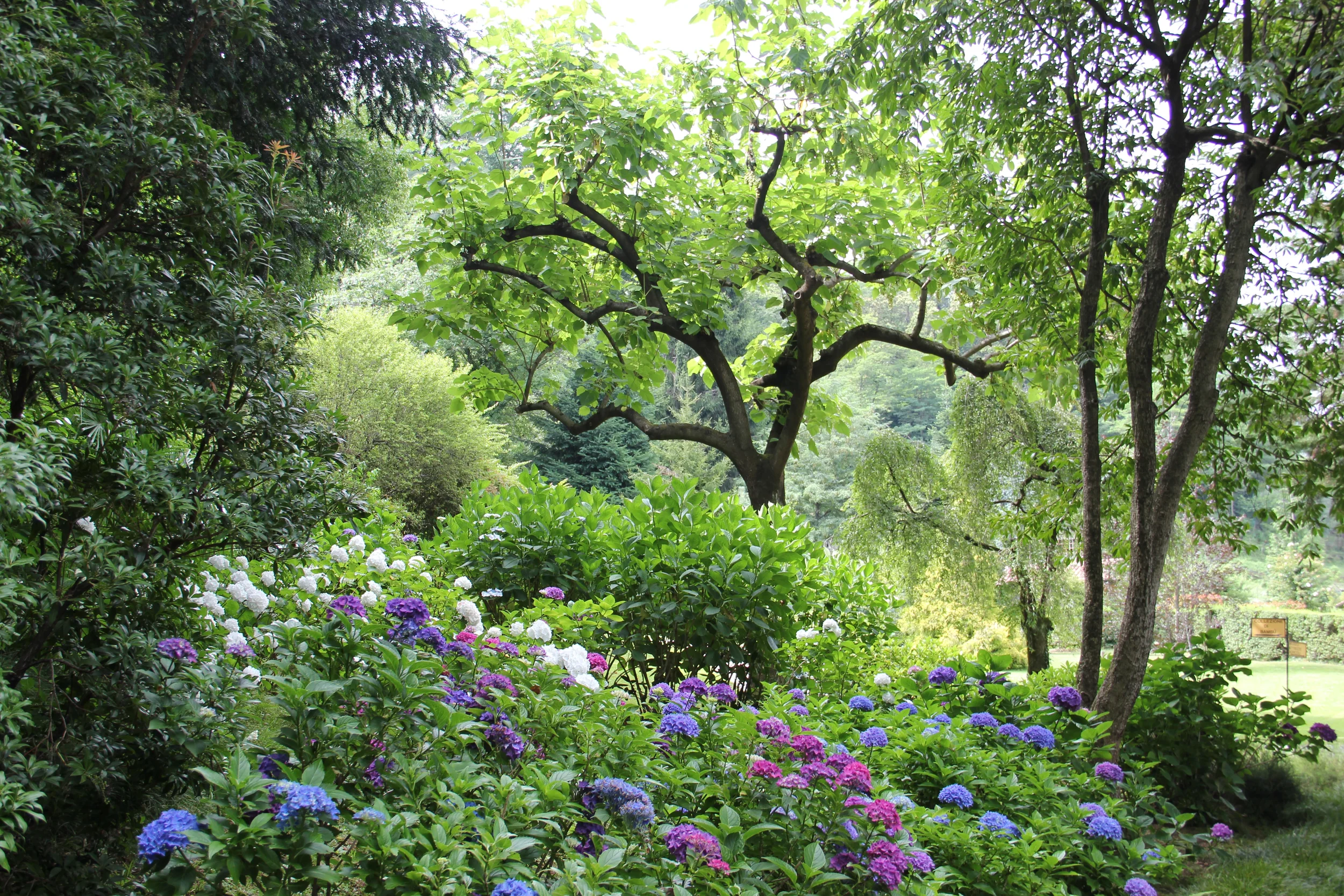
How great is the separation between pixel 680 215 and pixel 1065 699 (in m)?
4.47

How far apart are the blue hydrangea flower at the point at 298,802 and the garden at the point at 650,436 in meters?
0.01

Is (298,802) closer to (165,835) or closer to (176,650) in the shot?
(165,835)

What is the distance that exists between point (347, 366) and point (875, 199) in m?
10.7

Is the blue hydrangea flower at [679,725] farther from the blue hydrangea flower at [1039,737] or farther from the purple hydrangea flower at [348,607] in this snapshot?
the blue hydrangea flower at [1039,737]

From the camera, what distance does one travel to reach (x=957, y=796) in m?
2.09

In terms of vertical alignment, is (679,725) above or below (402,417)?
below

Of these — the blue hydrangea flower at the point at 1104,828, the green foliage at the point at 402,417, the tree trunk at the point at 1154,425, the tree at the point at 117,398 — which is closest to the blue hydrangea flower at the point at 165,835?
the tree at the point at 117,398

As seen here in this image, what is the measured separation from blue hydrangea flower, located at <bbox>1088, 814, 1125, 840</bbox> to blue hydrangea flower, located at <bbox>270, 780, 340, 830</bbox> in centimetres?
189

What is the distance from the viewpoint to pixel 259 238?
2.09 meters

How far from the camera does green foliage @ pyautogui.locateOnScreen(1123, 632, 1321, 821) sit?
3.51 meters

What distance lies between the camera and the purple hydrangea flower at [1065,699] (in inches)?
114

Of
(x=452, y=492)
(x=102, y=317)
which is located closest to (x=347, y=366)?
(x=452, y=492)

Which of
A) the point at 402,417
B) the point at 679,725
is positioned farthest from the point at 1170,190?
the point at 402,417

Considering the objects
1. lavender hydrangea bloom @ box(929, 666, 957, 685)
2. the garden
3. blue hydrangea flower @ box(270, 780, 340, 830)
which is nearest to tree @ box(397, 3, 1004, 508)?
the garden
